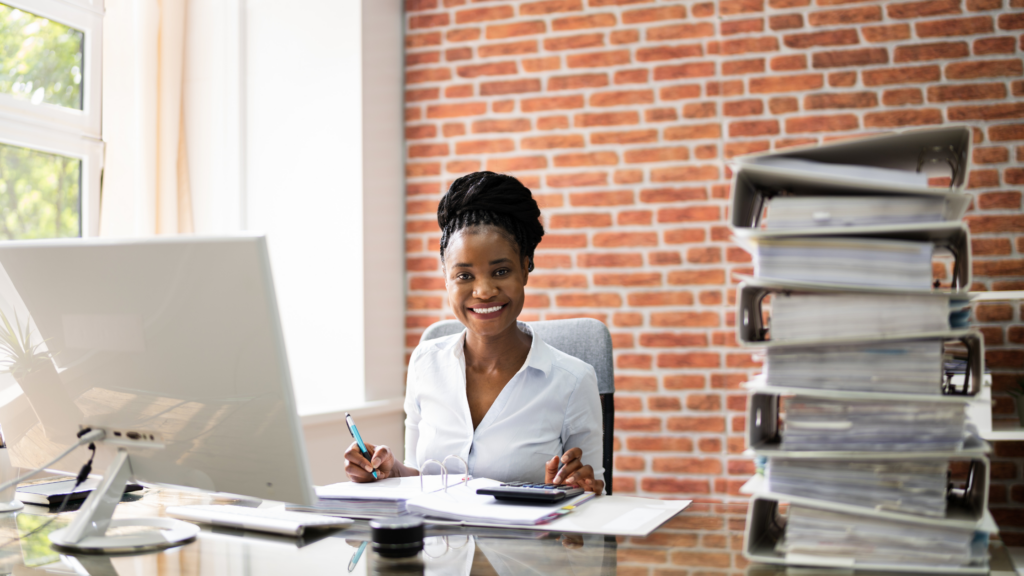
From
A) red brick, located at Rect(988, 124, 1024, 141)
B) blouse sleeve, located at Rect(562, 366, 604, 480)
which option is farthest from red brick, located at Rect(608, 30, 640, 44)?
blouse sleeve, located at Rect(562, 366, 604, 480)

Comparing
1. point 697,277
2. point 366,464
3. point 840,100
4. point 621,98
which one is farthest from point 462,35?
point 366,464

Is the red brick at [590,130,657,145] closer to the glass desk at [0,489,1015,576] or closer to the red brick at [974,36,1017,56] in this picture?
the red brick at [974,36,1017,56]

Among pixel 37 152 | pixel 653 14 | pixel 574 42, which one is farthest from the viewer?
pixel 574 42

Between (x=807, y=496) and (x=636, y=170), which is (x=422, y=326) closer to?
(x=636, y=170)

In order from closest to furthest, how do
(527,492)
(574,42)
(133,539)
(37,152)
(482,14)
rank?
(133,539) → (527,492) → (37,152) → (574,42) → (482,14)

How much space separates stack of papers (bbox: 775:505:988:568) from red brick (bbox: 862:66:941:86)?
225 centimetres

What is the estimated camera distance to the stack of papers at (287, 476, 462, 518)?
125cm

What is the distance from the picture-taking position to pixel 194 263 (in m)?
0.99

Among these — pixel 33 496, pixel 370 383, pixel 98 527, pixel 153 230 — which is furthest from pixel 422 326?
pixel 98 527

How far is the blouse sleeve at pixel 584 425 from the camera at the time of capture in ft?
5.45

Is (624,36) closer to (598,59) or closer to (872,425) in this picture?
(598,59)

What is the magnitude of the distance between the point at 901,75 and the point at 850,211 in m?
2.17

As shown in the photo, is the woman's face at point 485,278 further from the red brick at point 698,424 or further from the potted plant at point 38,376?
the red brick at point 698,424

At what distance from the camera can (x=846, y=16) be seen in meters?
2.78
